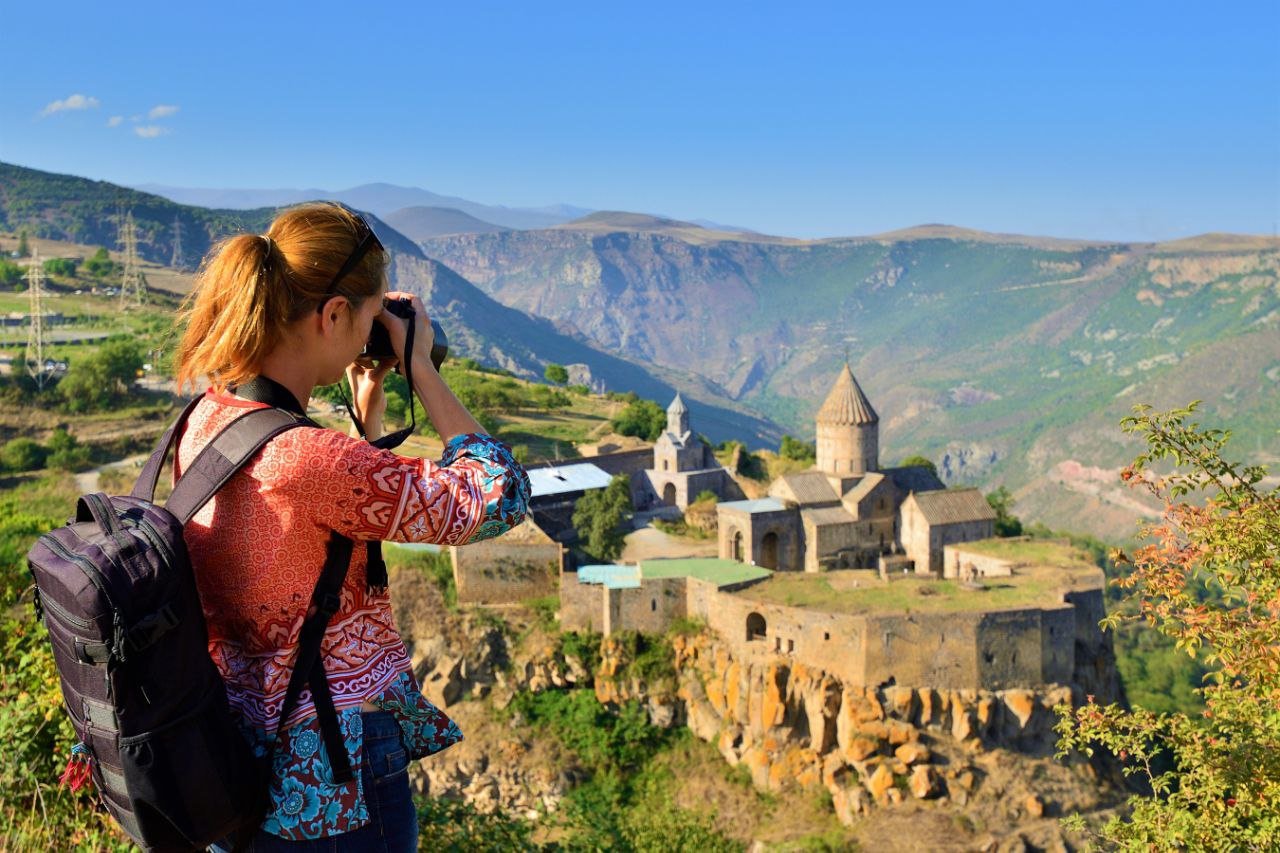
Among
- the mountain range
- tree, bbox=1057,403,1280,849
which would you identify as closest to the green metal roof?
tree, bbox=1057,403,1280,849

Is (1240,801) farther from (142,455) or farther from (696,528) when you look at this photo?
(142,455)

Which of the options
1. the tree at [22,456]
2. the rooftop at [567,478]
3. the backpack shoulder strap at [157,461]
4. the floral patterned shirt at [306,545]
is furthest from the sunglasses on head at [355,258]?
the tree at [22,456]

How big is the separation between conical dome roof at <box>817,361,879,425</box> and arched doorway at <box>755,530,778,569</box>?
4.00m

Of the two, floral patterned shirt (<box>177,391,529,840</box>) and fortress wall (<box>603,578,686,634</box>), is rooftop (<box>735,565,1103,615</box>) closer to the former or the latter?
fortress wall (<box>603,578,686,634</box>)

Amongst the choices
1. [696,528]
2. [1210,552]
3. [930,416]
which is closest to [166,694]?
[1210,552]

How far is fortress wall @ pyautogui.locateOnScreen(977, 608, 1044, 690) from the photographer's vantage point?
2320 centimetres

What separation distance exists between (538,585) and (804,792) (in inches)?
329

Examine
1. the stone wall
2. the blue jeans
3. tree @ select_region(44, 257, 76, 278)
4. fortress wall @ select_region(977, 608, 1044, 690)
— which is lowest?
fortress wall @ select_region(977, 608, 1044, 690)

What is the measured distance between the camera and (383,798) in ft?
9.73

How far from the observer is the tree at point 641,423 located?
41.0 m

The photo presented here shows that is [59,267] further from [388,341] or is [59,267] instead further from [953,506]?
[388,341]

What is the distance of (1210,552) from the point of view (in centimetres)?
570

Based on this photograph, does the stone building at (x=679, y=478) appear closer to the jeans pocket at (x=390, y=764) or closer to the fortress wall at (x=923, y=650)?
the fortress wall at (x=923, y=650)

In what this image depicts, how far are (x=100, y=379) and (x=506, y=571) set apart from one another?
23.7 m
